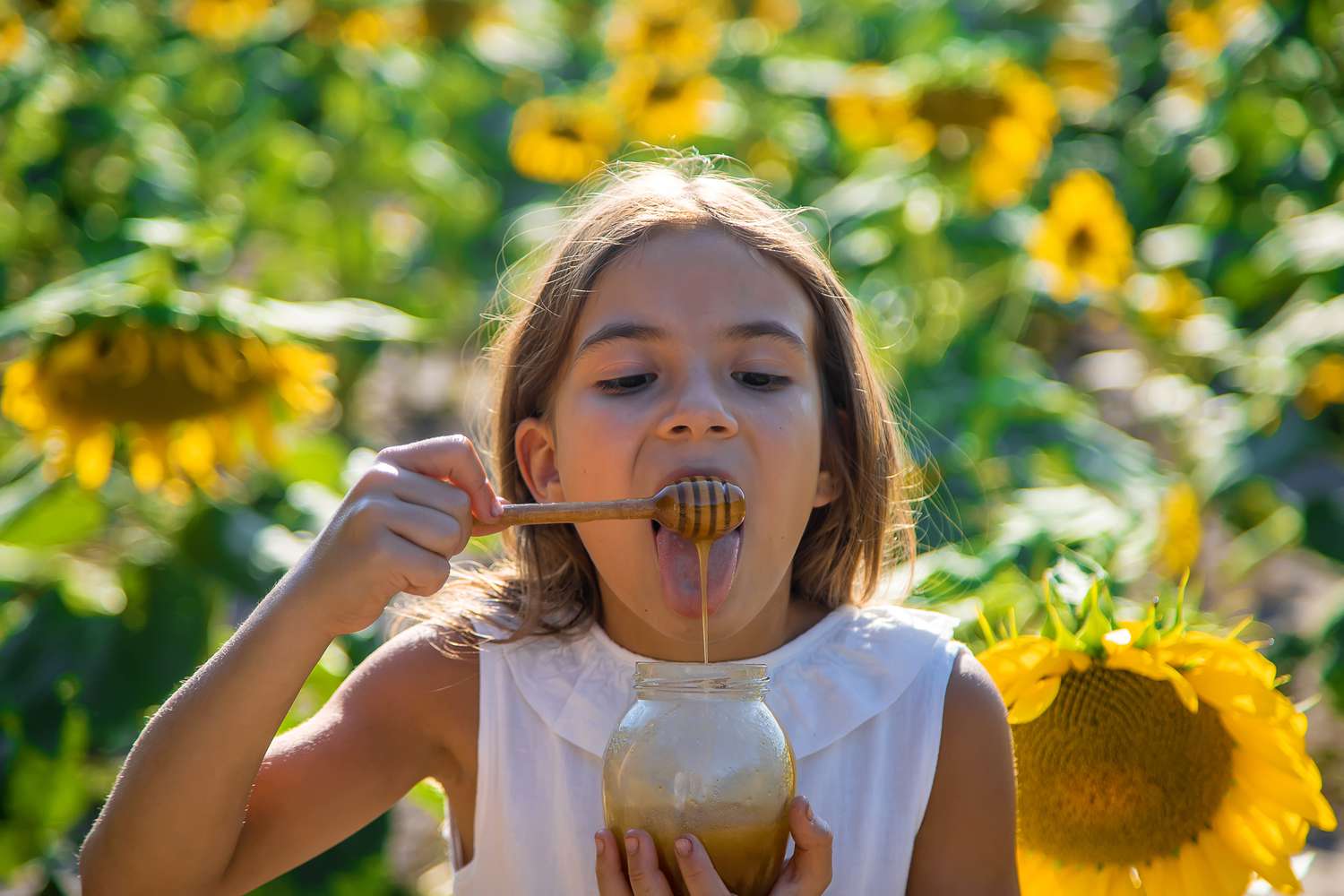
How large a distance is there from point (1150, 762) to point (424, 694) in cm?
85

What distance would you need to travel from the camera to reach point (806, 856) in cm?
136

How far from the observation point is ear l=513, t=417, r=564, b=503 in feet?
6.04

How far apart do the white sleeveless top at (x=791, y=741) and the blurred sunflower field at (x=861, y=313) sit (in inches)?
4.8

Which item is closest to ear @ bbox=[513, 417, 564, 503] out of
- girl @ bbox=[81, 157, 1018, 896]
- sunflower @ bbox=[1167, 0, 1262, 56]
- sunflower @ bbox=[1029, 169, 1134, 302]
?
girl @ bbox=[81, 157, 1018, 896]

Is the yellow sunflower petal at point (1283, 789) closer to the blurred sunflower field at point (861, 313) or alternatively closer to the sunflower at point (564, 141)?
the blurred sunflower field at point (861, 313)

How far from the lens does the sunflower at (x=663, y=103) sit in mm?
5039

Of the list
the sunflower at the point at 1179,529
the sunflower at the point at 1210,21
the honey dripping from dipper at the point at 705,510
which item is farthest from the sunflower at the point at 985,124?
the honey dripping from dipper at the point at 705,510

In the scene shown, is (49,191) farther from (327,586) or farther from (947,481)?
(327,586)

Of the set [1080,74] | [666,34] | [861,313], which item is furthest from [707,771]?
[666,34]

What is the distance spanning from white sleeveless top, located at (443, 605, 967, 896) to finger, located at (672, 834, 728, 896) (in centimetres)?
46

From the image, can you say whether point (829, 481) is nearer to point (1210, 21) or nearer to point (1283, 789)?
point (1283, 789)

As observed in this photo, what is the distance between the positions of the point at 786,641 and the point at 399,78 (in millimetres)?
3929

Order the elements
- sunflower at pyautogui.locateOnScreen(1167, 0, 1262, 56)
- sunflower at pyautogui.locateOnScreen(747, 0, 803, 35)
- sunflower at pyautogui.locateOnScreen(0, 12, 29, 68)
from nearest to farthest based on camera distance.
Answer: sunflower at pyautogui.locateOnScreen(0, 12, 29, 68), sunflower at pyautogui.locateOnScreen(1167, 0, 1262, 56), sunflower at pyautogui.locateOnScreen(747, 0, 803, 35)

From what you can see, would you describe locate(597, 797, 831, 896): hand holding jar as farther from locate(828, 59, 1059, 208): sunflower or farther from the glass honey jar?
locate(828, 59, 1059, 208): sunflower
